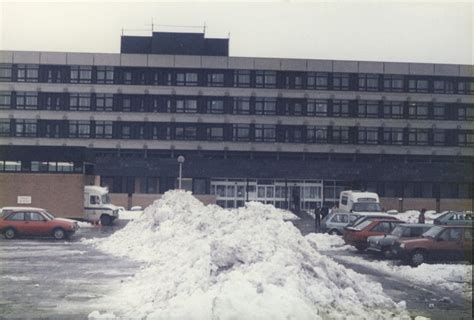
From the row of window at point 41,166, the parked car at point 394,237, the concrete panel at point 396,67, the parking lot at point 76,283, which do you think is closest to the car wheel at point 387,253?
the parked car at point 394,237

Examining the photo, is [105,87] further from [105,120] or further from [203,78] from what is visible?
[203,78]

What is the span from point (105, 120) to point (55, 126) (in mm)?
5149

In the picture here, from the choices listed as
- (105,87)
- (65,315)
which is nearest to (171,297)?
(65,315)

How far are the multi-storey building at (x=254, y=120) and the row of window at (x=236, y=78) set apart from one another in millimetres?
105

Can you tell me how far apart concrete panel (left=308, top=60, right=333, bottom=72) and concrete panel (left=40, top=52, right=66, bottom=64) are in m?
25.1

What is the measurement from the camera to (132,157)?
57.8m

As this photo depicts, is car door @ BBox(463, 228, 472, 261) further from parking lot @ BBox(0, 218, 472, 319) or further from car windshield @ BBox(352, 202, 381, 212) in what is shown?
car windshield @ BBox(352, 202, 381, 212)

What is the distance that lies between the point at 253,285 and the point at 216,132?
47.4 m

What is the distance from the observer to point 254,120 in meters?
59.0

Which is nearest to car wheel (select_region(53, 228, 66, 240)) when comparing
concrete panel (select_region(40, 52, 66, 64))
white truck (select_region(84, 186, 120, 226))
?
white truck (select_region(84, 186, 120, 226))

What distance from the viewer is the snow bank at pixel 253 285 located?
11656mm

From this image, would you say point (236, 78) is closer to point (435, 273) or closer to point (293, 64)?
point (293, 64)

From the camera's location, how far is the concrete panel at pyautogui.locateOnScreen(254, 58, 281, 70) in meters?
58.9

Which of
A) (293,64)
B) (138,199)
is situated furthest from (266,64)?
(138,199)
